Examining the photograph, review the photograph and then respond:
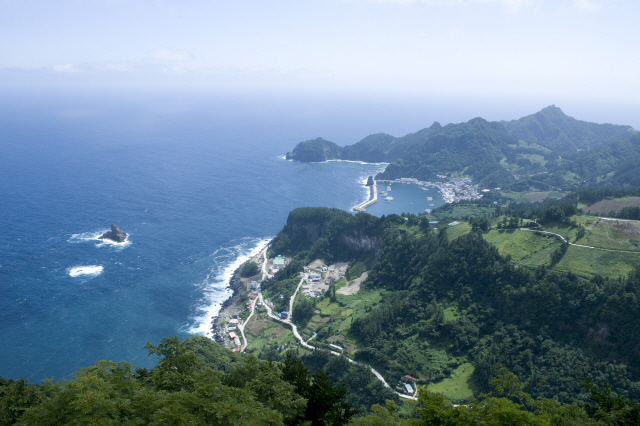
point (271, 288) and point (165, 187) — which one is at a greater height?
point (165, 187)

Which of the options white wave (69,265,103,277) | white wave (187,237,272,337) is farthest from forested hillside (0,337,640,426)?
white wave (69,265,103,277)

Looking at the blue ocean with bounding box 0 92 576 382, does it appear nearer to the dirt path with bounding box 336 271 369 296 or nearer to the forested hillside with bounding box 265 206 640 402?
the dirt path with bounding box 336 271 369 296

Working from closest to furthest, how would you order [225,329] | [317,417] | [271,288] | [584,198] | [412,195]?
[317,417], [225,329], [271,288], [584,198], [412,195]

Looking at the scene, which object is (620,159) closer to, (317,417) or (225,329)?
(225,329)

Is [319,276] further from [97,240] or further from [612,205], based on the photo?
[612,205]

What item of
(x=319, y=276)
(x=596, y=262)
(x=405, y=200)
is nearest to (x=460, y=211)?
(x=405, y=200)

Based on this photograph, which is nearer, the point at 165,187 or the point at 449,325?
the point at 449,325

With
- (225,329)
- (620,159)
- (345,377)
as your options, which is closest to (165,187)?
(225,329)

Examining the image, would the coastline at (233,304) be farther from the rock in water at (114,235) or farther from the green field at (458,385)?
the green field at (458,385)
